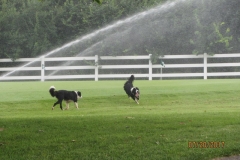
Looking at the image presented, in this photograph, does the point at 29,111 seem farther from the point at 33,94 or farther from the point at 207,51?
the point at 207,51

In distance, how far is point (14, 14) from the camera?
1271 inches

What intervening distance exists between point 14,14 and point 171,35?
1130 cm

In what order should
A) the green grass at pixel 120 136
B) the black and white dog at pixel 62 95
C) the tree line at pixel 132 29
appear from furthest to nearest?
the tree line at pixel 132 29, the black and white dog at pixel 62 95, the green grass at pixel 120 136

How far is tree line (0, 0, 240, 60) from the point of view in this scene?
97.0 feet

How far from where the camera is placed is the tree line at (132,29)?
29.6 metres

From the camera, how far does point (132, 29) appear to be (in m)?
30.6

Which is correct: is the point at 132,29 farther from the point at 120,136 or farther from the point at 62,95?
the point at 120,136
